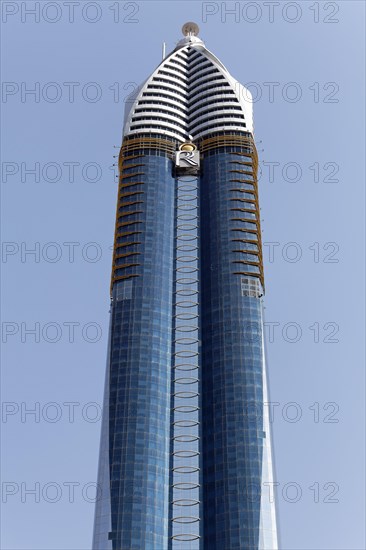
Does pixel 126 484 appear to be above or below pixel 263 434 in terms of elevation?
below

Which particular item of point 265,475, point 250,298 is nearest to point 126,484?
point 265,475

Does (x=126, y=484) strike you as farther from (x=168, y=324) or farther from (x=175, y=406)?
(x=168, y=324)

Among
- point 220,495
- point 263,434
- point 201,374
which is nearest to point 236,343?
point 201,374

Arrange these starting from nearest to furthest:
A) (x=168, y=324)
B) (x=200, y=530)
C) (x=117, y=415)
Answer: (x=200, y=530), (x=117, y=415), (x=168, y=324)

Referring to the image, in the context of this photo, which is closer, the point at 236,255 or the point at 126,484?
the point at 126,484

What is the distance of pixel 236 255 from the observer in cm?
19888

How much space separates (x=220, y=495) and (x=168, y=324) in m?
45.1

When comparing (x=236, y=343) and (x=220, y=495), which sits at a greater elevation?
(x=236, y=343)

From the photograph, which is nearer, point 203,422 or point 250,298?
point 203,422

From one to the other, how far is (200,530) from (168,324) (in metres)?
50.5

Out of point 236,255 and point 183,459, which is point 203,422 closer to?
point 183,459

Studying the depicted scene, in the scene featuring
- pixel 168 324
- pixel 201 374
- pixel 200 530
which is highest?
pixel 168 324

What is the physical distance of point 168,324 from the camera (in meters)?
191

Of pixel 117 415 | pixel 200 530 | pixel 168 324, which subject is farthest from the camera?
pixel 168 324
